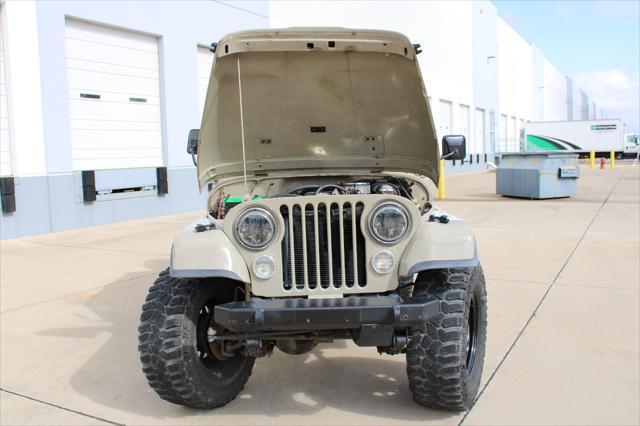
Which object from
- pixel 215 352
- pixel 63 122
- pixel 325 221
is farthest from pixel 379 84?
pixel 63 122

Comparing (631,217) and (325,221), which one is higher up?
(325,221)

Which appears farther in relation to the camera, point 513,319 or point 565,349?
point 513,319

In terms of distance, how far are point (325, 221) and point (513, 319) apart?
259cm

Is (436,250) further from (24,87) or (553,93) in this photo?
(553,93)

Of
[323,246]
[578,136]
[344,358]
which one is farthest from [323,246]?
[578,136]

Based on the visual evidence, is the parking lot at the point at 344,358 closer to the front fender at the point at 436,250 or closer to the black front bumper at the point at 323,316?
the black front bumper at the point at 323,316

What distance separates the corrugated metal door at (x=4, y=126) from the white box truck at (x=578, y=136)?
1721 inches

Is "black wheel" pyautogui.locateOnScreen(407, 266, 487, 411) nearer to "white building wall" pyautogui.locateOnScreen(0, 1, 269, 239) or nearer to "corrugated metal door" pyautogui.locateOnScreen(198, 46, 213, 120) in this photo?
"white building wall" pyautogui.locateOnScreen(0, 1, 269, 239)

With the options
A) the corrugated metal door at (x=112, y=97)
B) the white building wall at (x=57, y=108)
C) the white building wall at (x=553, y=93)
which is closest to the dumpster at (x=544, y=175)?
the white building wall at (x=57, y=108)

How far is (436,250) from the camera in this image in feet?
10.1

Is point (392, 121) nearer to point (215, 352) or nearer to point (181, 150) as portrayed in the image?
point (215, 352)

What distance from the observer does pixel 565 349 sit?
4.28m

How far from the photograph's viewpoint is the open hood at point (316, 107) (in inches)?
149

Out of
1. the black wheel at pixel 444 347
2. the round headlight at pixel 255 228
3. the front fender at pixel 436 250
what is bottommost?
the black wheel at pixel 444 347
